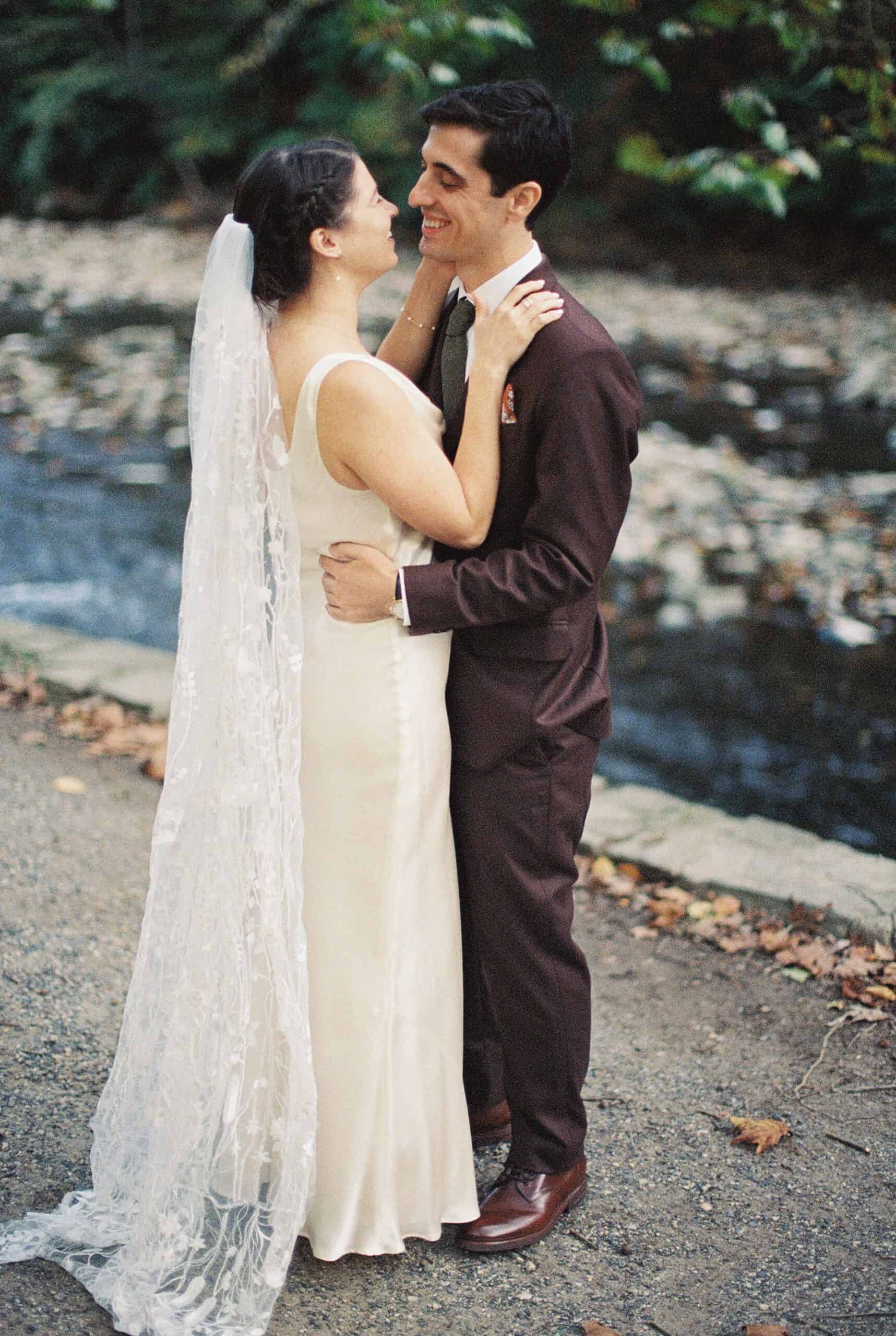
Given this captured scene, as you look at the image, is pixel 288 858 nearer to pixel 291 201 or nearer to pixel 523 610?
pixel 523 610

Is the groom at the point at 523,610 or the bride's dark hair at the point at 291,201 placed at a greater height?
the bride's dark hair at the point at 291,201

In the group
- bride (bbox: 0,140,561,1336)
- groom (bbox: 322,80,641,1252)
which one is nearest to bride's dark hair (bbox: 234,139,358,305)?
bride (bbox: 0,140,561,1336)

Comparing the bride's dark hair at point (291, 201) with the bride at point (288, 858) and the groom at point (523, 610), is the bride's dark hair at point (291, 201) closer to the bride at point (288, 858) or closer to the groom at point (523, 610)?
the bride at point (288, 858)

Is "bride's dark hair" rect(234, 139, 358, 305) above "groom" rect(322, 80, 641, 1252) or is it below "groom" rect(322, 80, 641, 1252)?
above

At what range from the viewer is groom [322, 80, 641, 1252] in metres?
2.39

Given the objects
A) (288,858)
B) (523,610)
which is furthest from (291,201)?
(288,858)

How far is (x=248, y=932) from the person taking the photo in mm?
2523

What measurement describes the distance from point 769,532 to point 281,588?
18.0 feet

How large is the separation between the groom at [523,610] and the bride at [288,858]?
0.20 feet

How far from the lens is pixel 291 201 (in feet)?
7.57

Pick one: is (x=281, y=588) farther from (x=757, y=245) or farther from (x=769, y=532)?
(x=757, y=245)

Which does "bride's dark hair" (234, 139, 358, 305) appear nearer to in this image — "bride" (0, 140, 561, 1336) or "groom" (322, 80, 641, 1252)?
"bride" (0, 140, 561, 1336)

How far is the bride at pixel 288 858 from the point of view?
7.87 feet

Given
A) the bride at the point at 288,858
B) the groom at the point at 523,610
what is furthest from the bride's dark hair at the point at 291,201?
the groom at the point at 523,610
